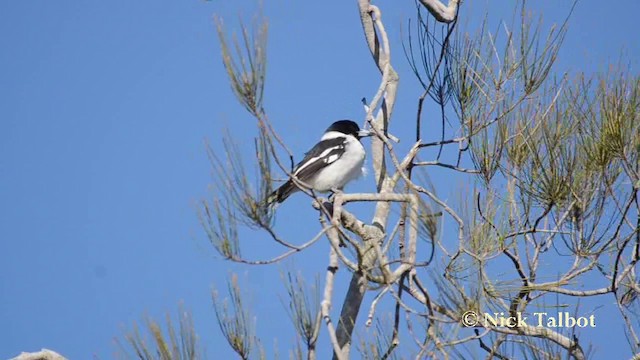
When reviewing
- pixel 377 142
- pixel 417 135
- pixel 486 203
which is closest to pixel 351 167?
pixel 377 142

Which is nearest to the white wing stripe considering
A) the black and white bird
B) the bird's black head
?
the black and white bird

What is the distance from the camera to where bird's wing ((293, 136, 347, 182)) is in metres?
5.06

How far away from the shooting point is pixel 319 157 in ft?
17.0

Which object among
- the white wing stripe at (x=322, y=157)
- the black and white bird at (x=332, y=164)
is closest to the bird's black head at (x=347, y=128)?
the black and white bird at (x=332, y=164)

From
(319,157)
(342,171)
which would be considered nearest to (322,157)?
(319,157)

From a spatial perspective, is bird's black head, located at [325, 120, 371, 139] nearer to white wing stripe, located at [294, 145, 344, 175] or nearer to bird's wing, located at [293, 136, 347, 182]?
bird's wing, located at [293, 136, 347, 182]

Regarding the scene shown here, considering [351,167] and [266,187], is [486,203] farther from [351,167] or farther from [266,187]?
[351,167]

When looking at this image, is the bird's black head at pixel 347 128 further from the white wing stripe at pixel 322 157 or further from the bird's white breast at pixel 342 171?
the white wing stripe at pixel 322 157

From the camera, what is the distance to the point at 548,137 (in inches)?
132

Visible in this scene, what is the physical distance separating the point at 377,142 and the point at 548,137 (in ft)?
3.03

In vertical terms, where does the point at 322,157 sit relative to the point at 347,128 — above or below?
below

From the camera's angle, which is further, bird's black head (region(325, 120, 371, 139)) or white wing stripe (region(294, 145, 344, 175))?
bird's black head (region(325, 120, 371, 139))

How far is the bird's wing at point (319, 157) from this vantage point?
199 inches

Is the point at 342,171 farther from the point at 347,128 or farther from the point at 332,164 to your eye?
the point at 347,128
